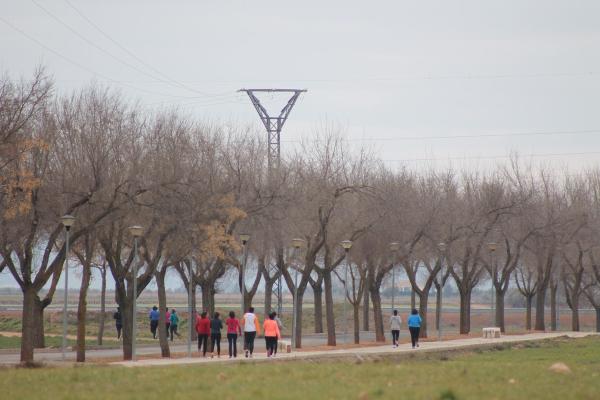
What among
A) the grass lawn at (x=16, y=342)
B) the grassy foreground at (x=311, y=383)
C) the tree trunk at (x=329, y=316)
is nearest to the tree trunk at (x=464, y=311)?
the tree trunk at (x=329, y=316)

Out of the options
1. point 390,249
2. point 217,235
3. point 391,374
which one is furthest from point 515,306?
point 391,374

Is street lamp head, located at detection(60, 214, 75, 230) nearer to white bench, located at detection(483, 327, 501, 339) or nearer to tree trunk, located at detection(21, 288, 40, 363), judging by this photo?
tree trunk, located at detection(21, 288, 40, 363)

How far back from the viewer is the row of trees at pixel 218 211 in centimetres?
3981

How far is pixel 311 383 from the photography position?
22.6 meters

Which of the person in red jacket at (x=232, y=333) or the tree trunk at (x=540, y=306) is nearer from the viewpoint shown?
the person in red jacket at (x=232, y=333)

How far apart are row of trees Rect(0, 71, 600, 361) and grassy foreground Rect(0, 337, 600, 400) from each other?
11971 millimetres

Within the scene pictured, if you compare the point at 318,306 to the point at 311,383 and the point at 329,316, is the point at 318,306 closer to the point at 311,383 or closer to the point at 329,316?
the point at 329,316

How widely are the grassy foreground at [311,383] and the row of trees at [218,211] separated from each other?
39.3ft

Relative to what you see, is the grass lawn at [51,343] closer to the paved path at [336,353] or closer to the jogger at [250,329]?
the paved path at [336,353]

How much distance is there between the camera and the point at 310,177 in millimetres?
55094

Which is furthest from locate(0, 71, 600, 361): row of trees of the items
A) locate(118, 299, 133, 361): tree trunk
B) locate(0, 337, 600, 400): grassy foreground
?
locate(0, 337, 600, 400): grassy foreground

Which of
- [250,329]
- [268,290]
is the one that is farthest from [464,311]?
[250,329]

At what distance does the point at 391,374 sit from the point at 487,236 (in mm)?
43941

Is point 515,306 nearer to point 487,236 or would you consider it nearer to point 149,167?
point 487,236
